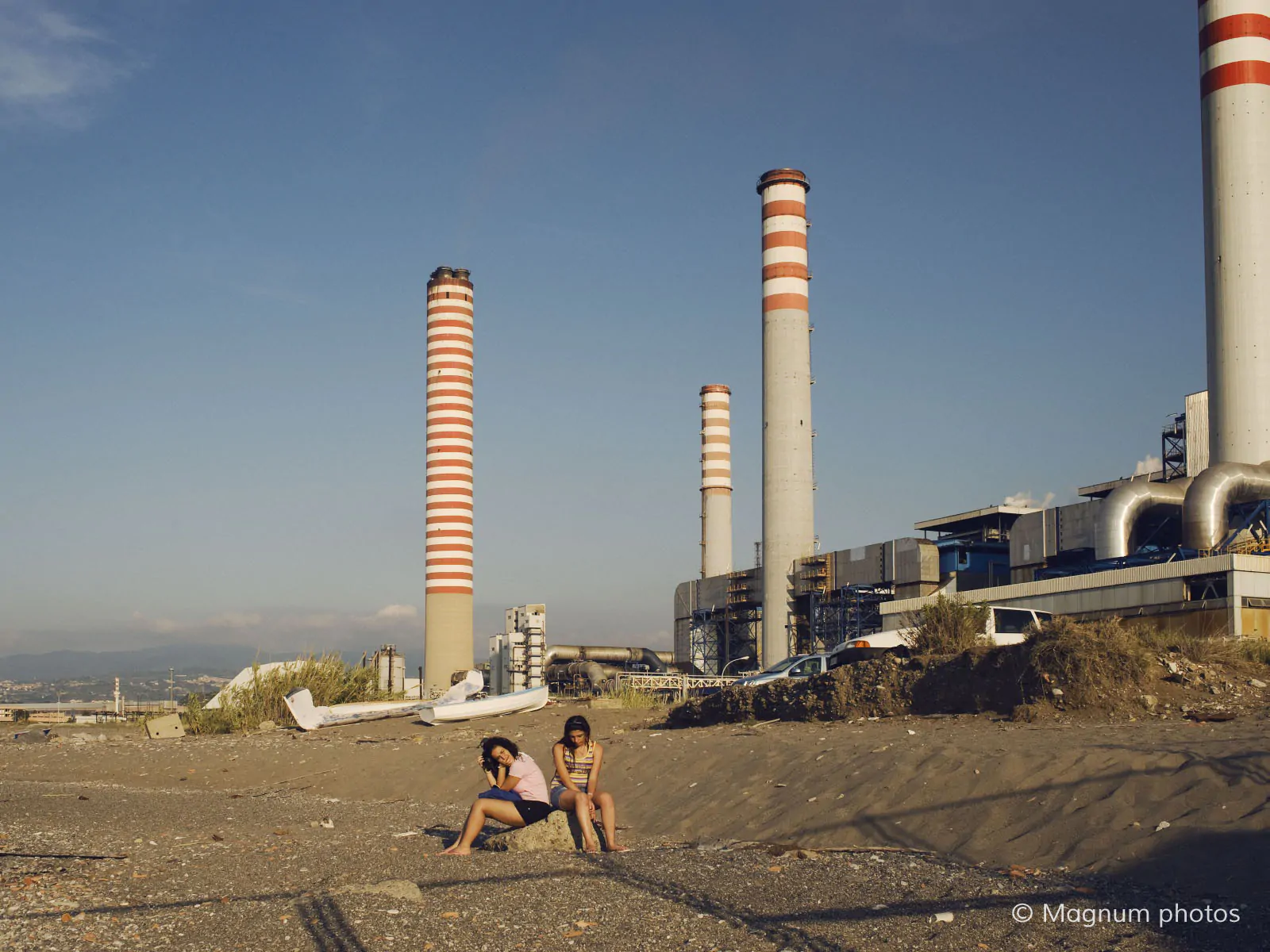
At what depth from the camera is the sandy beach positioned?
695 cm

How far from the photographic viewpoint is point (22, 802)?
15.0 metres

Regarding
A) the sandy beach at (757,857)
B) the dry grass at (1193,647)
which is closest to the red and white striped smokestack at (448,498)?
the sandy beach at (757,857)

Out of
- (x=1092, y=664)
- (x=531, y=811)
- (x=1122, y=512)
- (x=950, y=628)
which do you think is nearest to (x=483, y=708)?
(x=950, y=628)

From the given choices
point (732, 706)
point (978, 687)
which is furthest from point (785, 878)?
point (732, 706)

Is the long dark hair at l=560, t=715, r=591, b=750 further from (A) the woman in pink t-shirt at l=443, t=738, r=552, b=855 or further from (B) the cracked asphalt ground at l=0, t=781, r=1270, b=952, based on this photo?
(B) the cracked asphalt ground at l=0, t=781, r=1270, b=952

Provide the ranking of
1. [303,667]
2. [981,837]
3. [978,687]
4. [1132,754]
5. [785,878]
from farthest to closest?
[303,667] < [978,687] < [1132,754] < [981,837] < [785,878]

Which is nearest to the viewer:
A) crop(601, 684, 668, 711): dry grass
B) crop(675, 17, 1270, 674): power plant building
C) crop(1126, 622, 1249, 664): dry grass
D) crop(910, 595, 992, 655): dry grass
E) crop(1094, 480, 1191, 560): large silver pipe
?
crop(1126, 622, 1249, 664): dry grass

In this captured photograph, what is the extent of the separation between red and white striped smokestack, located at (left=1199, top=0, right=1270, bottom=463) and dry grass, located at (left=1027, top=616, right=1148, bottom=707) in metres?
24.3

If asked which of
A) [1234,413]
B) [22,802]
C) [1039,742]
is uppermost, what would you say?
Answer: [1234,413]

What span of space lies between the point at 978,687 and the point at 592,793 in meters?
7.45

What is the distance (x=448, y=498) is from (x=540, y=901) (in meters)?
42.6

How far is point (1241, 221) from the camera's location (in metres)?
36.7

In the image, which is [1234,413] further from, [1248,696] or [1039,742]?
[1039,742]

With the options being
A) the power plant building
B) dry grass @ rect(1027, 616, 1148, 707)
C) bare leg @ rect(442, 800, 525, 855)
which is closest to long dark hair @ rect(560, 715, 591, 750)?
bare leg @ rect(442, 800, 525, 855)
